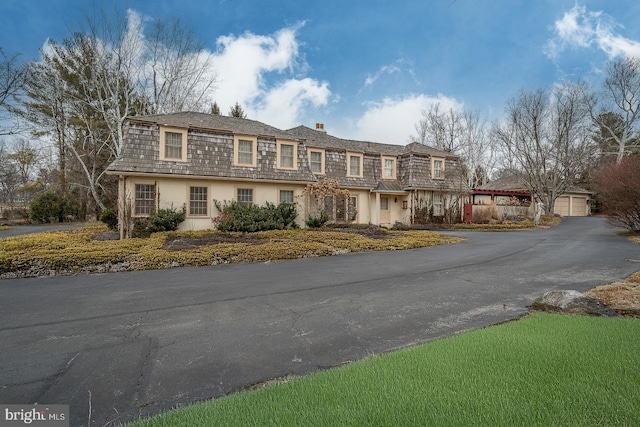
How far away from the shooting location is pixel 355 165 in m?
20.5

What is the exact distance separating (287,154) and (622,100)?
37652mm

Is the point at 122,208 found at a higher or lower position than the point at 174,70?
lower

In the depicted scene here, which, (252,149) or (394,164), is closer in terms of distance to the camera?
(252,149)

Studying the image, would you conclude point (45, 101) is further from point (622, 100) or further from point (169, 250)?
point (622, 100)

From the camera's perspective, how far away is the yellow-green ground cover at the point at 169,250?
8.00 m

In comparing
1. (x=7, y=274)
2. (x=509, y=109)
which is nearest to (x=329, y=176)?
(x=7, y=274)

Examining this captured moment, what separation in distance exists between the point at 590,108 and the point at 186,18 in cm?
3660

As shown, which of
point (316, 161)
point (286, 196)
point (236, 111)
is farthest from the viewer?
point (236, 111)

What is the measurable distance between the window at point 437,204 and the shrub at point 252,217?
12.0 meters

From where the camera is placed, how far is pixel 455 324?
14.9ft

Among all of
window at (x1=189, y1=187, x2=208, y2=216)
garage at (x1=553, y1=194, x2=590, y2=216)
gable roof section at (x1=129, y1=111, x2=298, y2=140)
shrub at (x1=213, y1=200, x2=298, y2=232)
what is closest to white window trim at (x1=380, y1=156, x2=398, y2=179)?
gable roof section at (x1=129, y1=111, x2=298, y2=140)

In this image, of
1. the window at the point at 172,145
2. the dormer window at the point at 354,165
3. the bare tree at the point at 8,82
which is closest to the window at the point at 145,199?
the window at the point at 172,145
